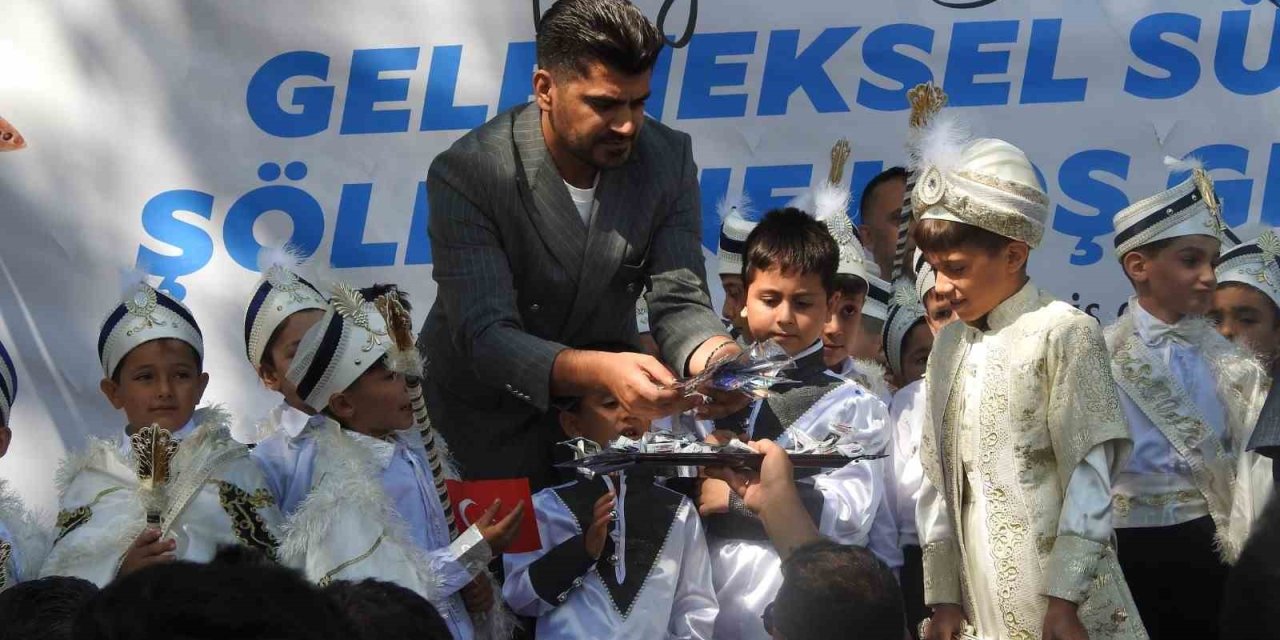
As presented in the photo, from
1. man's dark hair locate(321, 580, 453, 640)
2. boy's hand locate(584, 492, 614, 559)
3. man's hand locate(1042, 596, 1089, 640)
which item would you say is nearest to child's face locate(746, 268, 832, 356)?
boy's hand locate(584, 492, 614, 559)

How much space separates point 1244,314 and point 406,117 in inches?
105

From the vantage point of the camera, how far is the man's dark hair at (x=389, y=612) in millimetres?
2266

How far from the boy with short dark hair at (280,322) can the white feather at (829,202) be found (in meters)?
1.52

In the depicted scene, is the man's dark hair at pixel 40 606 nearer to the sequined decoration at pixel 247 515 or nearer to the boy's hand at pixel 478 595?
the sequined decoration at pixel 247 515

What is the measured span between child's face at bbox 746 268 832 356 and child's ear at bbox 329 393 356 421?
3.55 feet

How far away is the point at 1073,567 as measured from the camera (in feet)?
11.8

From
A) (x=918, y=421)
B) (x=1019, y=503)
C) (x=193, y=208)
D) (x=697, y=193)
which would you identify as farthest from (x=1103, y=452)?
(x=193, y=208)

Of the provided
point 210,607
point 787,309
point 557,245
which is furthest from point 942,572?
point 210,607

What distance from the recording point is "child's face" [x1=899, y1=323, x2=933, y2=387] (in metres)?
5.12

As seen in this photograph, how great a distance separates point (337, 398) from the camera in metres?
3.98

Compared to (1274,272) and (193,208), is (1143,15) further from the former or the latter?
(193,208)

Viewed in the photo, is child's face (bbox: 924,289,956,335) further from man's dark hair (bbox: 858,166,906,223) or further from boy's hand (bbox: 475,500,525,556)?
boy's hand (bbox: 475,500,525,556)

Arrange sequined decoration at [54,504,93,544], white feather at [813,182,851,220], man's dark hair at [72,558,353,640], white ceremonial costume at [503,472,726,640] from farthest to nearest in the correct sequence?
white feather at [813,182,851,220], white ceremonial costume at [503,472,726,640], sequined decoration at [54,504,93,544], man's dark hair at [72,558,353,640]

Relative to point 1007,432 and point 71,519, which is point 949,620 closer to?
point 1007,432
